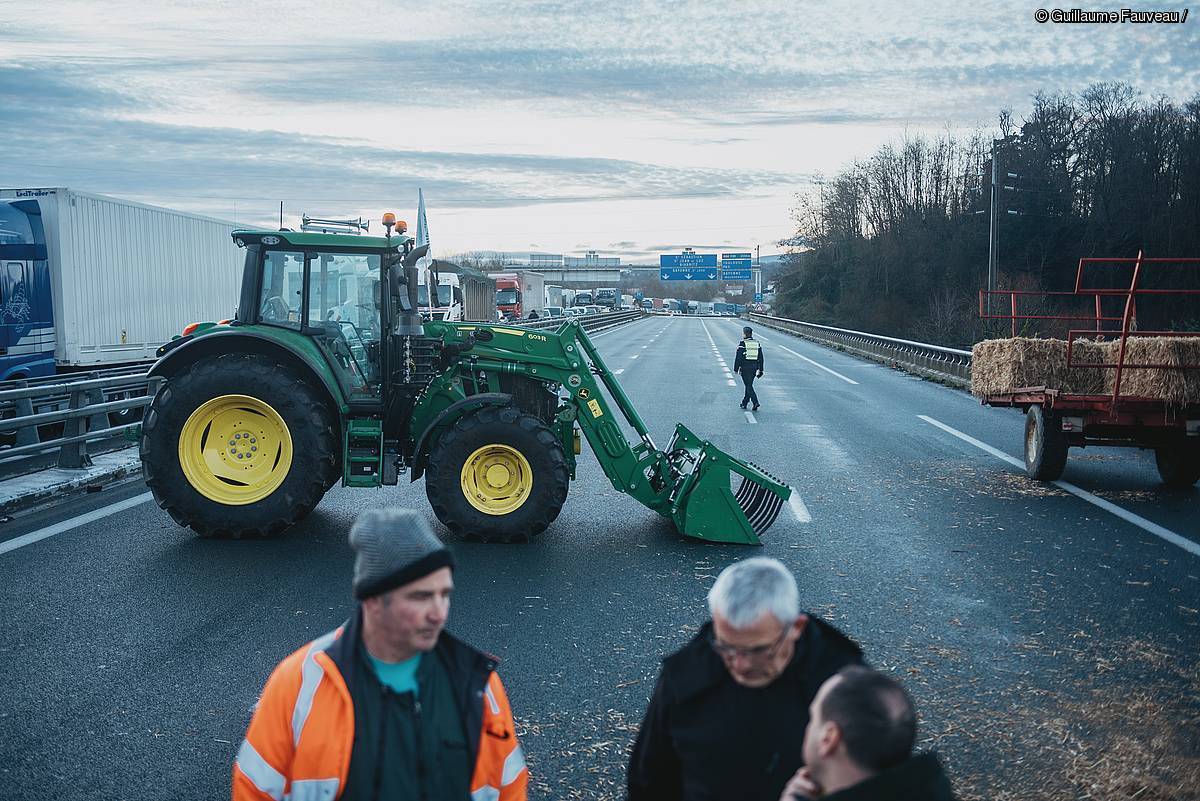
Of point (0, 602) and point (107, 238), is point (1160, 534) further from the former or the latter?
point (107, 238)

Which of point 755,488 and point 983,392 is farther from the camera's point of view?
point 983,392

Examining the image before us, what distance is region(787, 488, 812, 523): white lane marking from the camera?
11.0 meters

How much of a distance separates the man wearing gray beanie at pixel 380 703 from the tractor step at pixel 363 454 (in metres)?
7.11

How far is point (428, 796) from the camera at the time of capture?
302 cm

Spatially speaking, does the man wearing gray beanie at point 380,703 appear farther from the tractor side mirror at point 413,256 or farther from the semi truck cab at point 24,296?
the semi truck cab at point 24,296

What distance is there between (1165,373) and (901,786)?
10869 millimetres

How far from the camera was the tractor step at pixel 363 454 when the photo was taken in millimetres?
10117

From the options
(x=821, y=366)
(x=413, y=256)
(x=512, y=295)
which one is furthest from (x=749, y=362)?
(x=512, y=295)

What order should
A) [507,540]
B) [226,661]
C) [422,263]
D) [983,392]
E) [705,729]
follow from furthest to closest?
[422,263], [983,392], [507,540], [226,661], [705,729]

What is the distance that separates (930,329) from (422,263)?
2785 centimetres

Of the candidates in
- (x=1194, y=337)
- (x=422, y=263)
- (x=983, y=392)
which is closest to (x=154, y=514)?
(x=983, y=392)

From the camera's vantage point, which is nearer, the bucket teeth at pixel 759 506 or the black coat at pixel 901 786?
the black coat at pixel 901 786

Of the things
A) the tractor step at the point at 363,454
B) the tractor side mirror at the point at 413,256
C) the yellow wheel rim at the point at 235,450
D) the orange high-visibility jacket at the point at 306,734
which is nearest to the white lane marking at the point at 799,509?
the tractor step at the point at 363,454

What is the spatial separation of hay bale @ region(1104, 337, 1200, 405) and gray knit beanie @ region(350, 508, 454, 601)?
10781mm
